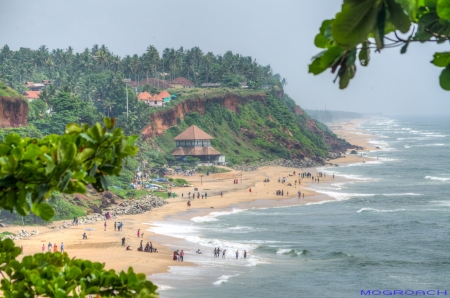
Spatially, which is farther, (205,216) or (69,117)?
(69,117)

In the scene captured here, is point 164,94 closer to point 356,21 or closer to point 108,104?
point 108,104

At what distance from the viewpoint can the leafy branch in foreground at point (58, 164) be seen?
3.90 meters

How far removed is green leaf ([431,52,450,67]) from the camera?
282cm

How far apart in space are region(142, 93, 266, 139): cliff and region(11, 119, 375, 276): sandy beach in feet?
35.1

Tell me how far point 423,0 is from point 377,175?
6958cm

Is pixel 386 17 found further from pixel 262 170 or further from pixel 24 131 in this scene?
pixel 262 170

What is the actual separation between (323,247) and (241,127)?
52568 mm

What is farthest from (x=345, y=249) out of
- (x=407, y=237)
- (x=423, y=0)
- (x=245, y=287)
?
(x=423, y=0)

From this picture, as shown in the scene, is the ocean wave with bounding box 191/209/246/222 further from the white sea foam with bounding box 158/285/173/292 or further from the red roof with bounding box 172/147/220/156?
the red roof with bounding box 172/147/220/156

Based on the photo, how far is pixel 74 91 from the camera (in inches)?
3027

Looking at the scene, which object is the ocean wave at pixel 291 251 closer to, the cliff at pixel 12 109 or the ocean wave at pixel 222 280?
the ocean wave at pixel 222 280

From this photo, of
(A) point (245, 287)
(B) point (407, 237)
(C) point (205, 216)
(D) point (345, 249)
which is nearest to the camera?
(A) point (245, 287)

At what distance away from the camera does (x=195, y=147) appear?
6850 centimetres

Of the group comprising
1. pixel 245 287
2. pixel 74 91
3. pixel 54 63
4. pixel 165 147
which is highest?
pixel 54 63
